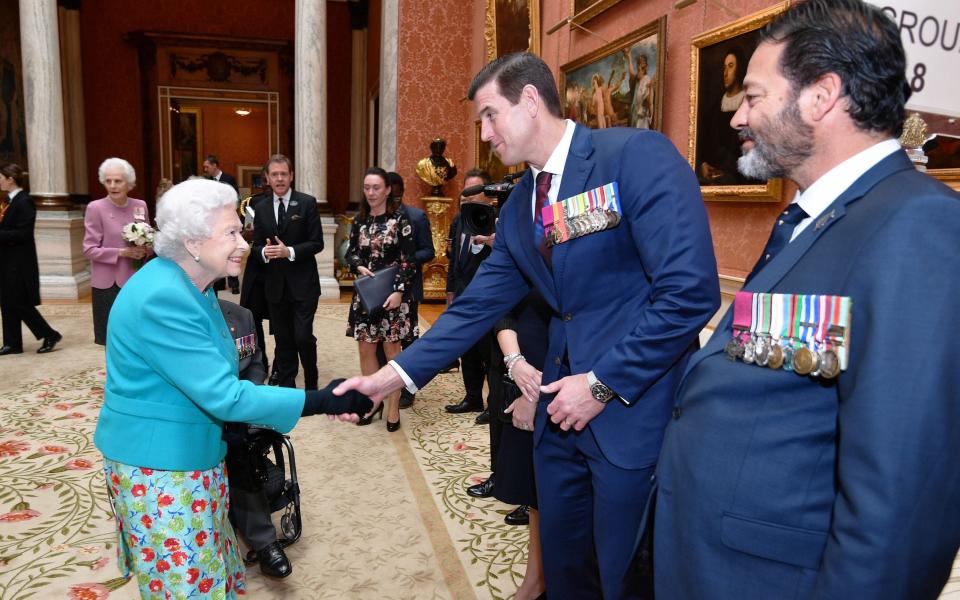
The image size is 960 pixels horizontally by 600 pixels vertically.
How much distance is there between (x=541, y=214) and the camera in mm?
1907

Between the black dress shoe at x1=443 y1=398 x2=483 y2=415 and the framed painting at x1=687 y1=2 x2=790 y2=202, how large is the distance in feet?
7.60

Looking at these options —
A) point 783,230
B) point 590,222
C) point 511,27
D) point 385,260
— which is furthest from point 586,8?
point 783,230

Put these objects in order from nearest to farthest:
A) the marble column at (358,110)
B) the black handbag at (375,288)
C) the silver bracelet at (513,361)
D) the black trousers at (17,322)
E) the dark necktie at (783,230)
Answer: the dark necktie at (783,230)
the silver bracelet at (513,361)
the black handbag at (375,288)
the black trousers at (17,322)
the marble column at (358,110)

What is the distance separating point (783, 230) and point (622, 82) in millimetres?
4596

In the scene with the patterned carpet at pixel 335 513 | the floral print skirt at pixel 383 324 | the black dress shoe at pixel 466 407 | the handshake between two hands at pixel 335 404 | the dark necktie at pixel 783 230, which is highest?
the dark necktie at pixel 783 230

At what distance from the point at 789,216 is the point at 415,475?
3093mm

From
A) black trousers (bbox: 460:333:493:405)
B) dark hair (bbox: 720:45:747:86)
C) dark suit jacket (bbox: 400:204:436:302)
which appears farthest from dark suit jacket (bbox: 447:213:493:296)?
dark hair (bbox: 720:45:747:86)

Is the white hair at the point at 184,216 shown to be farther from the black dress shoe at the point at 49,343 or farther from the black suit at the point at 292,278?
the black dress shoe at the point at 49,343

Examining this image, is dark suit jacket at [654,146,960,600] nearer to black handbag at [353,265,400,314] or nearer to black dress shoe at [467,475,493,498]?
black dress shoe at [467,475,493,498]

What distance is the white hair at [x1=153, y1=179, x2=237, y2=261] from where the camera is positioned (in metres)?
1.82

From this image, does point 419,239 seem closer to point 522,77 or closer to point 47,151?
point 522,77

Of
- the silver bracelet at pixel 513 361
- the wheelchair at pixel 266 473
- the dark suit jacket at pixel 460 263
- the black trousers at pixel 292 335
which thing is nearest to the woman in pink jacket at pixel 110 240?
the black trousers at pixel 292 335

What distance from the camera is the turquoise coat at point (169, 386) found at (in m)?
1.70

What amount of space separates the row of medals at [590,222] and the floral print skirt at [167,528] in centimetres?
125
